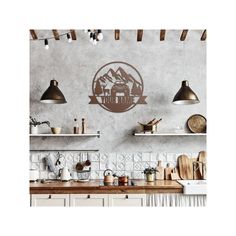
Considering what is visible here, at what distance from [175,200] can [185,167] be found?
2.65ft

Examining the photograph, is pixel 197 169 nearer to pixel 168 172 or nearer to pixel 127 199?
pixel 168 172

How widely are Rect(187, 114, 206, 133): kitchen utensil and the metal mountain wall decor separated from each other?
0.68m

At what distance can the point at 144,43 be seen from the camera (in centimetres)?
513

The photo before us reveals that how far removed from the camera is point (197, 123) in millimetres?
5047

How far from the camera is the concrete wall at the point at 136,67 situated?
5.07 meters

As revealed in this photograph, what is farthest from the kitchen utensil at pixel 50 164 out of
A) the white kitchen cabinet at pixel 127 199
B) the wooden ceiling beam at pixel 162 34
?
the wooden ceiling beam at pixel 162 34

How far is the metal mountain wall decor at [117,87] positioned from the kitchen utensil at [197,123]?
2.24ft

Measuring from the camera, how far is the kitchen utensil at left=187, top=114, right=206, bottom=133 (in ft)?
16.5

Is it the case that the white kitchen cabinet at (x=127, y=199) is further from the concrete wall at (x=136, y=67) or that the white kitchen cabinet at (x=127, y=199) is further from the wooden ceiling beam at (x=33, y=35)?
the wooden ceiling beam at (x=33, y=35)

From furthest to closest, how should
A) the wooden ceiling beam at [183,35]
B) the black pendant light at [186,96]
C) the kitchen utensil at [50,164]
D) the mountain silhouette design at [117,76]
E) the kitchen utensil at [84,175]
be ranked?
the mountain silhouette design at [117,76]
the kitchen utensil at [50,164]
the kitchen utensil at [84,175]
the wooden ceiling beam at [183,35]
the black pendant light at [186,96]

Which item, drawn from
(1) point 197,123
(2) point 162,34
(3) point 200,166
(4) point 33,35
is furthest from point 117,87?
(3) point 200,166
